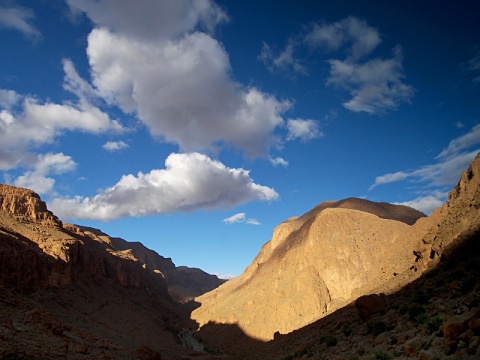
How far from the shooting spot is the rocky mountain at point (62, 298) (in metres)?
23.9

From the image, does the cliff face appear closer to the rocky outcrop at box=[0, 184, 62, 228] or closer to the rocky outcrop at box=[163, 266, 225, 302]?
the rocky outcrop at box=[0, 184, 62, 228]

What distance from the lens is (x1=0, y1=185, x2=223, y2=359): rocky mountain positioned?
23892 mm

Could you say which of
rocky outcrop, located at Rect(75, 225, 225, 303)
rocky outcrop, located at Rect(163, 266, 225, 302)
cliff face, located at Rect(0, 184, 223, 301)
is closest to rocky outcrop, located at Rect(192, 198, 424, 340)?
cliff face, located at Rect(0, 184, 223, 301)

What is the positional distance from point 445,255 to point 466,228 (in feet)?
7.16

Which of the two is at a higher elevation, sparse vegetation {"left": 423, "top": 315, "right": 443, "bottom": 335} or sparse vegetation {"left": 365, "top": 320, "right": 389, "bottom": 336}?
sparse vegetation {"left": 423, "top": 315, "right": 443, "bottom": 335}

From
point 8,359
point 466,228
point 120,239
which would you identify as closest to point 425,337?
point 466,228

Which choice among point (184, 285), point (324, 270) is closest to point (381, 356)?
point (324, 270)

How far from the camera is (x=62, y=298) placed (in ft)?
164

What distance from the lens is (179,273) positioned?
191500 millimetres

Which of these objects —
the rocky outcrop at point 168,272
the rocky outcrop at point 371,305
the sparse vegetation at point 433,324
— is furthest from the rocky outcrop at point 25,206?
the rocky outcrop at point 168,272

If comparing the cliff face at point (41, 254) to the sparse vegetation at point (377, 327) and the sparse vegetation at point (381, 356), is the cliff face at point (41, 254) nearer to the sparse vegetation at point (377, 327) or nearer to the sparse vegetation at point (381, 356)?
the sparse vegetation at point (377, 327)

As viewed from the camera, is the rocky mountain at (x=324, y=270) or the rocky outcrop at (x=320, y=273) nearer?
the rocky mountain at (x=324, y=270)

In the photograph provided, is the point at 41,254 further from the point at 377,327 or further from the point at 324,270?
the point at 377,327

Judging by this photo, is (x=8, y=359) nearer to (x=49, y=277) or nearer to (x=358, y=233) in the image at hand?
(x=49, y=277)
